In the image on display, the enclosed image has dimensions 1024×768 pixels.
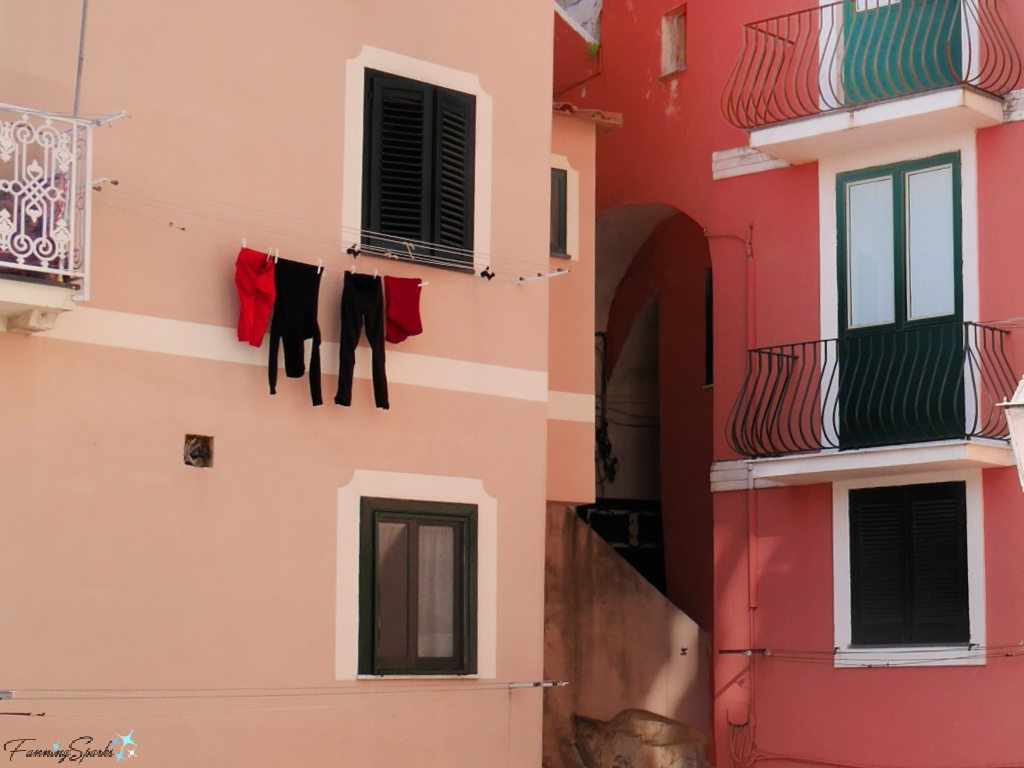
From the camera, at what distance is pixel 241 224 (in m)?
13.9

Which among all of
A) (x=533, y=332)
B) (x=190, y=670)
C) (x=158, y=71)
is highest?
(x=158, y=71)

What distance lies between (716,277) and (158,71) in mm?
7181

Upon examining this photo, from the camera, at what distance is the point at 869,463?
1662cm

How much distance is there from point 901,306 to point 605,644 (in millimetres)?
4579

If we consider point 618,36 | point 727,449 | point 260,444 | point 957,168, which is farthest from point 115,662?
point 618,36

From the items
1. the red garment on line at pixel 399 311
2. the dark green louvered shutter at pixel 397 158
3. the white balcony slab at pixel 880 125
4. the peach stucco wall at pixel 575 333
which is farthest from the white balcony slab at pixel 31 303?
the white balcony slab at pixel 880 125

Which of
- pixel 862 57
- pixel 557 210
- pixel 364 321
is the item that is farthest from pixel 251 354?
pixel 862 57

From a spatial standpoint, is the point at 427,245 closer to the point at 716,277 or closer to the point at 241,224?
the point at 241,224

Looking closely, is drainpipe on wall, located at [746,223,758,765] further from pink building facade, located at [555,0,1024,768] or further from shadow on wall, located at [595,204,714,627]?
shadow on wall, located at [595,204,714,627]

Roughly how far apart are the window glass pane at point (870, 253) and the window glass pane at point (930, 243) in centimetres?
22

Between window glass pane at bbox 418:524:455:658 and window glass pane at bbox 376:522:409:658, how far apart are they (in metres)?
0.15

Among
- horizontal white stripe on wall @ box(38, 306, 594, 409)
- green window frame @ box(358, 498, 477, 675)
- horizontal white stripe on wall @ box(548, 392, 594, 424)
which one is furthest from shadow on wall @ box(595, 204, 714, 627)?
green window frame @ box(358, 498, 477, 675)

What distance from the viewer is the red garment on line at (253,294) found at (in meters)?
13.6

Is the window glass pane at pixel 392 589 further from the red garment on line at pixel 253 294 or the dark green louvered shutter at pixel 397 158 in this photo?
the dark green louvered shutter at pixel 397 158
